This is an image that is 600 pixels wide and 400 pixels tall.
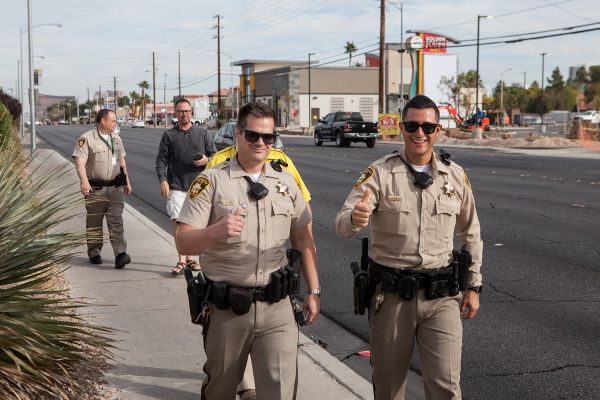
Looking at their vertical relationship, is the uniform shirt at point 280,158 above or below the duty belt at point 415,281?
above

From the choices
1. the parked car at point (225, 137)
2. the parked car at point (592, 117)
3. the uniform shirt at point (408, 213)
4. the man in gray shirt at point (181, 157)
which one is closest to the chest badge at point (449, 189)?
the uniform shirt at point (408, 213)

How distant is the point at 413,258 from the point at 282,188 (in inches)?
29.3

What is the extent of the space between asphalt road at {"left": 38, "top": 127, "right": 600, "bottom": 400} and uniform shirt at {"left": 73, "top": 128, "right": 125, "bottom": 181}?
9.12 ft

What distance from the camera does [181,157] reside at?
8.25 metres

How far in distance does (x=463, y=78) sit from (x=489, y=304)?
112m

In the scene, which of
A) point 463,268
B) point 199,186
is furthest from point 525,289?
point 199,186

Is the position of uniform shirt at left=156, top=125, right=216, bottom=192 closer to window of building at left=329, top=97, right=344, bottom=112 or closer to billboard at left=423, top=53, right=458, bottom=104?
billboard at left=423, top=53, right=458, bottom=104

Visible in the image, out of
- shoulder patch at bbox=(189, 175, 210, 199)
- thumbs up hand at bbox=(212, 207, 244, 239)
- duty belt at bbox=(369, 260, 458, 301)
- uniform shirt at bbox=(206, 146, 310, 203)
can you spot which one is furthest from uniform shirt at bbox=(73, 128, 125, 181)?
thumbs up hand at bbox=(212, 207, 244, 239)

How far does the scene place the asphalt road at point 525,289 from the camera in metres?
5.57

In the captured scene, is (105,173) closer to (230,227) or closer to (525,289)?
(525,289)

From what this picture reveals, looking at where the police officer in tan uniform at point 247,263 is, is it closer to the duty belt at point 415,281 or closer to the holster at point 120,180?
the duty belt at point 415,281

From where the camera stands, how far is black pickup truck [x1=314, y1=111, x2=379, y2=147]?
41.5 metres

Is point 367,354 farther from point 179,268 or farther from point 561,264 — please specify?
point 561,264

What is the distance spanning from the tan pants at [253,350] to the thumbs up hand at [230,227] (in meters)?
0.50
